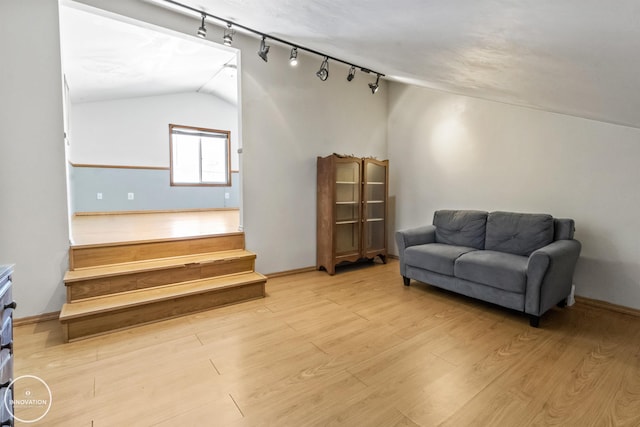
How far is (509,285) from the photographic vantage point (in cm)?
255

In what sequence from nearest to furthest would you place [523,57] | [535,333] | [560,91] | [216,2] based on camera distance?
1. [523,57]
2. [560,91]
3. [216,2]
4. [535,333]

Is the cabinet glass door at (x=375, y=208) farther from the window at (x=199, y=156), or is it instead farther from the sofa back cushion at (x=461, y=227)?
the window at (x=199, y=156)

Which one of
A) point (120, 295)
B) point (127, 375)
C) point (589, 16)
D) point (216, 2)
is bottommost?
point (127, 375)

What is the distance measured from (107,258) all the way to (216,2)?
2383mm

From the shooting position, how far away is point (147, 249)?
3.00 metres

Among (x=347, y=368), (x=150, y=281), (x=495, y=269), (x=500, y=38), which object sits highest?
(x=500, y=38)

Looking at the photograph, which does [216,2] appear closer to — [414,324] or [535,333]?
[414,324]

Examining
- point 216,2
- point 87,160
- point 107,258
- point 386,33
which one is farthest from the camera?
point 87,160

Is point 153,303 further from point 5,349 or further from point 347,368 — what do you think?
point 347,368

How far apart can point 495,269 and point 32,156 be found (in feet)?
13.1

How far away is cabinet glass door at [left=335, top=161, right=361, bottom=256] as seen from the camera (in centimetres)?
395

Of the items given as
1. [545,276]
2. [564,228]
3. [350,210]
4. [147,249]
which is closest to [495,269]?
[545,276]

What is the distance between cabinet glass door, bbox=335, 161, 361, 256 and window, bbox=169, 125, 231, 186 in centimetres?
428

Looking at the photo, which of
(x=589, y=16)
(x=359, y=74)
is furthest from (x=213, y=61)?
(x=589, y=16)
